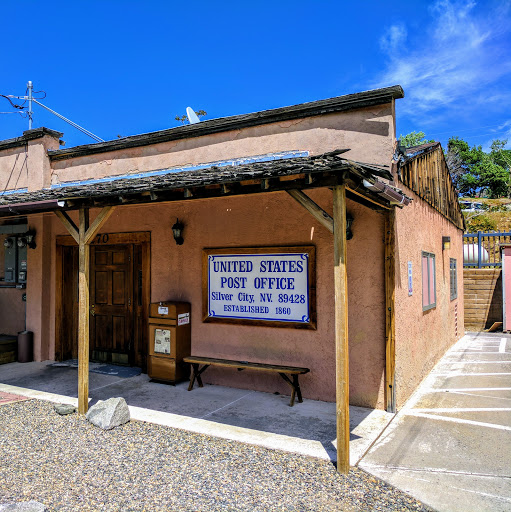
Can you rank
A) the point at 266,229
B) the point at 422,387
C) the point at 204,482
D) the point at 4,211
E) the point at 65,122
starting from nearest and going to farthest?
the point at 204,482 < the point at 4,211 < the point at 266,229 < the point at 422,387 < the point at 65,122

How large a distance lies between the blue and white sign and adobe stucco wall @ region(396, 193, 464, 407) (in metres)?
1.29

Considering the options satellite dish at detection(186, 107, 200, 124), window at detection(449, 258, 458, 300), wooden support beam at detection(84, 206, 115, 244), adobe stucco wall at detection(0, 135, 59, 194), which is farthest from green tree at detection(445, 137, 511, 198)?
wooden support beam at detection(84, 206, 115, 244)

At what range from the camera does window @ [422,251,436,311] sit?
23.7 ft

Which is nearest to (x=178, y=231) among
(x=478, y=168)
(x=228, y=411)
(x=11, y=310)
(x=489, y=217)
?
(x=228, y=411)

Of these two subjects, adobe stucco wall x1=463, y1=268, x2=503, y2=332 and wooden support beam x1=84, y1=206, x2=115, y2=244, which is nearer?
wooden support beam x1=84, y1=206, x2=115, y2=244

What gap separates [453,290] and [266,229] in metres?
6.70

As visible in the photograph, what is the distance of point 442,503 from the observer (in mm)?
3195

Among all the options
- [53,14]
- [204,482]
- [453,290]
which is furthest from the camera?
[53,14]

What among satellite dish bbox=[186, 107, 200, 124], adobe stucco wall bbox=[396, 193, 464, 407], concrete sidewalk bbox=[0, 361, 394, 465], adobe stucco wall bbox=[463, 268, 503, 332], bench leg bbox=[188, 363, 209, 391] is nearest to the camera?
concrete sidewalk bbox=[0, 361, 394, 465]

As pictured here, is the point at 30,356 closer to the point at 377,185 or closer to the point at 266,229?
the point at 266,229

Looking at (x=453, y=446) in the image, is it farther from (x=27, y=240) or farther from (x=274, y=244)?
(x=27, y=240)

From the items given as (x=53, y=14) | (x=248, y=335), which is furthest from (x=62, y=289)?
(x=53, y=14)

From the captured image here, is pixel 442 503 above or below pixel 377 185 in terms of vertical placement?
below

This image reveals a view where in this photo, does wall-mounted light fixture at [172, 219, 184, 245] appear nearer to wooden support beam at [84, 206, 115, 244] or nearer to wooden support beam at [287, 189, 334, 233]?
wooden support beam at [84, 206, 115, 244]
